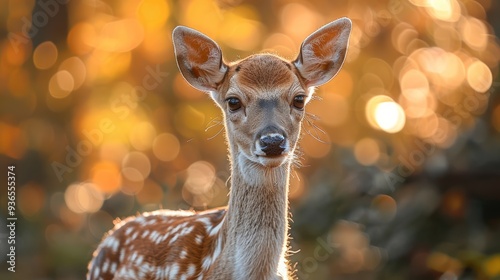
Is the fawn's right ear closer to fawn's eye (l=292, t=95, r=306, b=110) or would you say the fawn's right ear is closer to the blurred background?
fawn's eye (l=292, t=95, r=306, b=110)

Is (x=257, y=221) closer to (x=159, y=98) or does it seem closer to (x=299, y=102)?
(x=299, y=102)

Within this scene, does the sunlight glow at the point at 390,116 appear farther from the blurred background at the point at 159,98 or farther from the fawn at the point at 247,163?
the fawn at the point at 247,163

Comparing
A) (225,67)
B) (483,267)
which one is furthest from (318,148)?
(225,67)

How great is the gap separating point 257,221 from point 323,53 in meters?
1.39

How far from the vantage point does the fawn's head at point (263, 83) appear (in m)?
6.76

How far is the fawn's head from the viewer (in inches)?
266

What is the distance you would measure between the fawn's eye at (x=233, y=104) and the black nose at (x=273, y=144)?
515 millimetres

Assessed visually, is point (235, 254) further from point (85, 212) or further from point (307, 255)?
point (85, 212)

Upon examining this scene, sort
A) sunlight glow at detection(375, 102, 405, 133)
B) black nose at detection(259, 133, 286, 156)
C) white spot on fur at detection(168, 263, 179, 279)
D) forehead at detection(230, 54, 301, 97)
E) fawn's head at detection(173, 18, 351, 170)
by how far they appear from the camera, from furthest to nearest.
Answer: sunlight glow at detection(375, 102, 405, 133), white spot on fur at detection(168, 263, 179, 279), forehead at detection(230, 54, 301, 97), fawn's head at detection(173, 18, 351, 170), black nose at detection(259, 133, 286, 156)

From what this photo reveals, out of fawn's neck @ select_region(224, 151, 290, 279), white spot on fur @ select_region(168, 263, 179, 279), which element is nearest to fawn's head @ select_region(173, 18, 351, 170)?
fawn's neck @ select_region(224, 151, 290, 279)

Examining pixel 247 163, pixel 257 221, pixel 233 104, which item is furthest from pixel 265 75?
pixel 257 221

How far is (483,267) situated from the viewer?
995cm

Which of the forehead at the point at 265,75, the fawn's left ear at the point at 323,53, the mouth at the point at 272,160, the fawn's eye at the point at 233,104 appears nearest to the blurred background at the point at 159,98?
the fawn's left ear at the point at 323,53

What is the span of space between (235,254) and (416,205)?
538 cm
